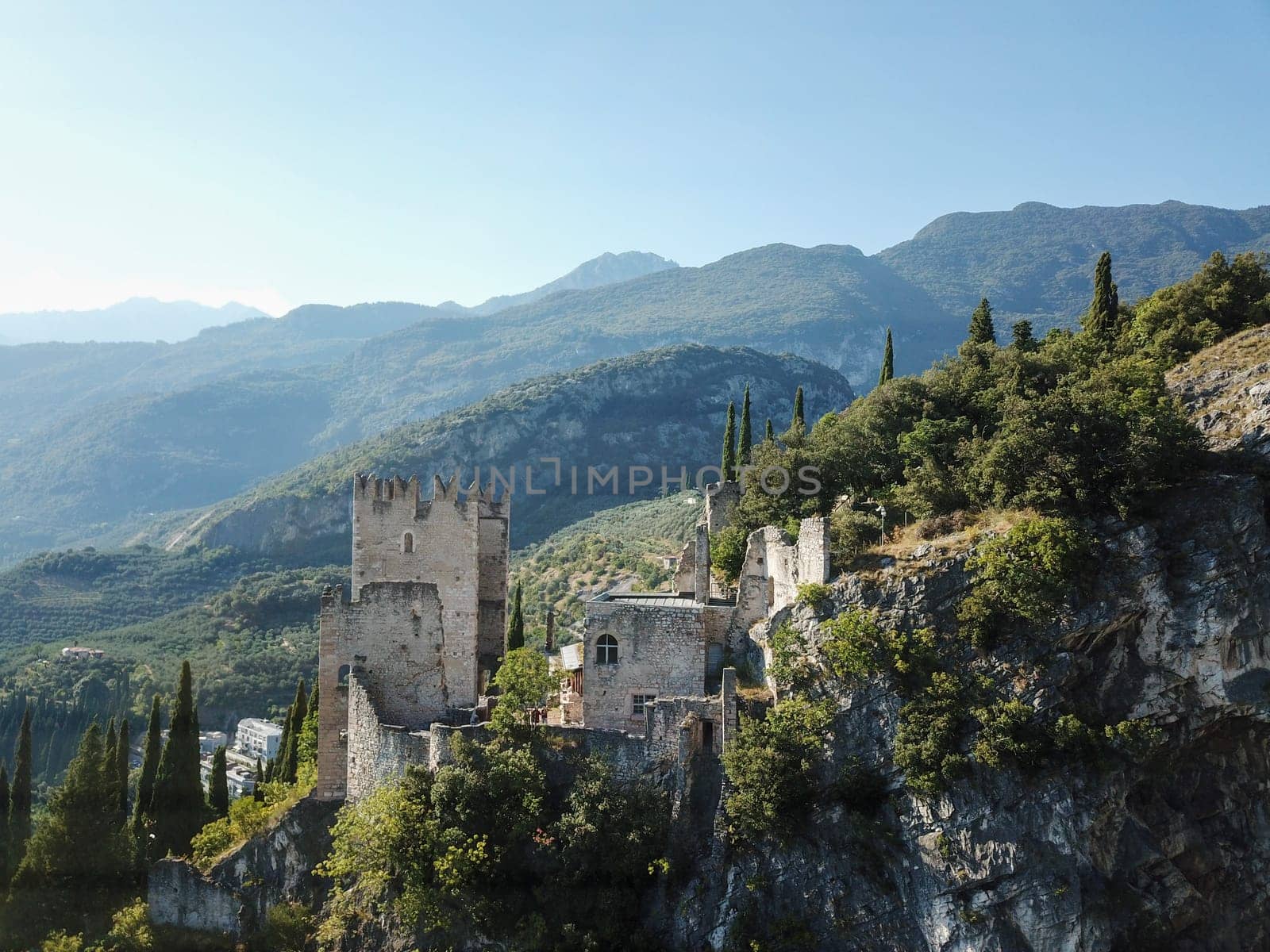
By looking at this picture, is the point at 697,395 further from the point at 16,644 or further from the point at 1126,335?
the point at 1126,335

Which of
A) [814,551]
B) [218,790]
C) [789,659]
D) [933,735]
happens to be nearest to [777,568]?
[814,551]

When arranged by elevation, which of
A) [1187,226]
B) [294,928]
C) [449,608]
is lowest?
[294,928]

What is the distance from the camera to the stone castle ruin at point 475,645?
3450 centimetres

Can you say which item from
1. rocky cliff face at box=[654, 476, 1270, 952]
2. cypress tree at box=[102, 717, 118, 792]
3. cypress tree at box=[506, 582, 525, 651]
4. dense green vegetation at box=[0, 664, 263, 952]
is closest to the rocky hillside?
cypress tree at box=[506, 582, 525, 651]

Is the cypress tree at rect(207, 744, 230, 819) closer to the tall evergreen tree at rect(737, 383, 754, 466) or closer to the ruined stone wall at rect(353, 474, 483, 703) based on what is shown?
the ruined stone wall at rect(353, 474, 483, 703)

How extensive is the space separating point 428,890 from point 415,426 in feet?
473

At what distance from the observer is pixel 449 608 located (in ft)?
132

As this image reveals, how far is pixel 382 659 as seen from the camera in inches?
1487

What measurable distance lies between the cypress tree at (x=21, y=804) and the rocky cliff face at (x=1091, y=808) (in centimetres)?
2979

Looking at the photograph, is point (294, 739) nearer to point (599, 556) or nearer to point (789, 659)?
point (789, 659)

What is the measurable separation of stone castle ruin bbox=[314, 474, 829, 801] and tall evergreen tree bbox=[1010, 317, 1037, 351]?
21.0 meters

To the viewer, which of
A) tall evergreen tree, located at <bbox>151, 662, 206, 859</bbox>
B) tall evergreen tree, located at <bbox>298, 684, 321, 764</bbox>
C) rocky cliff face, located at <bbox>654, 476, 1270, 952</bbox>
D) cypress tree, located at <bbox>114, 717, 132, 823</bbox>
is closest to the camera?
rocky cliff face, located at <bbox>654, 476, 1270, 952</bbox>

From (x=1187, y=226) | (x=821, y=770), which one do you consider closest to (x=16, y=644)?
(x=821, y=770)

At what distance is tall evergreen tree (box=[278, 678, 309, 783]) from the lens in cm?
4847
